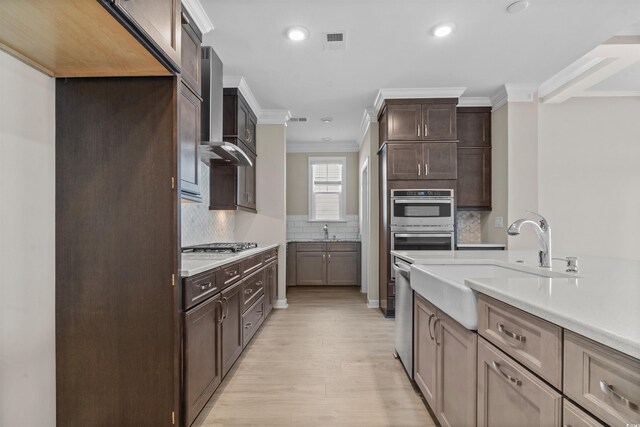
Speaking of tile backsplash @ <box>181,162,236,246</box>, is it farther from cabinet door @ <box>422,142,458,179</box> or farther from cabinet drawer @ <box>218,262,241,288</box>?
cabinet door @ <box>422,142,458,179</box>

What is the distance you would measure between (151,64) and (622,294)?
6.85 ft

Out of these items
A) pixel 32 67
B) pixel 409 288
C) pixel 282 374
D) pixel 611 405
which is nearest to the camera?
pixel 611 405

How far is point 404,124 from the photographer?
13.3 feet

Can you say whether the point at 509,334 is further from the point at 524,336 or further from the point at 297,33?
the point at 297,33

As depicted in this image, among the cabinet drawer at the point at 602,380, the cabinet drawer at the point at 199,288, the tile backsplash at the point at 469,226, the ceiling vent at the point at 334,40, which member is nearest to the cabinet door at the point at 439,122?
the tile backsplash at the point at 469,226

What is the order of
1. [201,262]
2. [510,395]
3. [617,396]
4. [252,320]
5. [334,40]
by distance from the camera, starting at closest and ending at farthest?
[617,396]
[510,395]
[201,262]
[334,40]
[252,320]

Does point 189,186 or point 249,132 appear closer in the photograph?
point 189,186

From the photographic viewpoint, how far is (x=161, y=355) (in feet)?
5.49

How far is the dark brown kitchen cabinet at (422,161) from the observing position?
404cm

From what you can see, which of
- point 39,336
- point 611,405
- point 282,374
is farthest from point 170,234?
point 611,405

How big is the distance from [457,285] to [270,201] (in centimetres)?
350

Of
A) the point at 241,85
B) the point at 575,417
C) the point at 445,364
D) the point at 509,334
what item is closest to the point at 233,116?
the point at 241,85

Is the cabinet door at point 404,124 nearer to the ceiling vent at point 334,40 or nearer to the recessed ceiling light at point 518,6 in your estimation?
the ceiling vent at point 334,40

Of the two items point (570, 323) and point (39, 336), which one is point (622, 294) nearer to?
point (570, 323)
